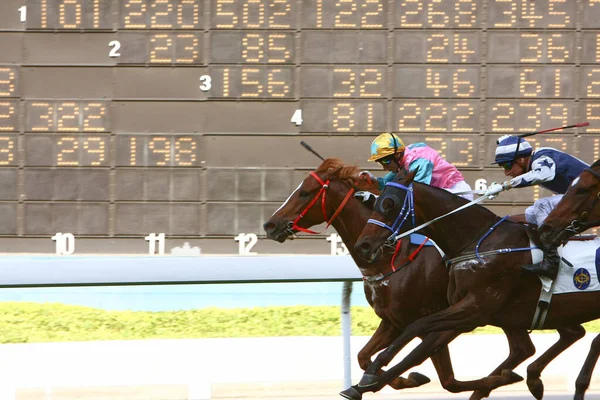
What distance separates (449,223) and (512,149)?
0.59 meters

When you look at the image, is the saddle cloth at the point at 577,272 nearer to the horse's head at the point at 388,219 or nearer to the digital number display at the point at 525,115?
the horse's head at the point at 388,219

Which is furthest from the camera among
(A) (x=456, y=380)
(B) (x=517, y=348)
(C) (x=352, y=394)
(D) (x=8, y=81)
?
(D) (x=8, y=81)

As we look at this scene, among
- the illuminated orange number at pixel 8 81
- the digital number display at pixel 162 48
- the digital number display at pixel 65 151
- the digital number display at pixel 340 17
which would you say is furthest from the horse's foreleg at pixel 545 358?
the illuminated orange number at pixel 8 81

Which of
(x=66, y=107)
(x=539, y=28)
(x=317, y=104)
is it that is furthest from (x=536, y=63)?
(x=66, y=107)

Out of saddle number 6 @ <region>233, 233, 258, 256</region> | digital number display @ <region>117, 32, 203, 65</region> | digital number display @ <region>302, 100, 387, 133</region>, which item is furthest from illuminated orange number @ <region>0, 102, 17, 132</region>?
digital number display @ <region>302, 100, 387, 133</region>

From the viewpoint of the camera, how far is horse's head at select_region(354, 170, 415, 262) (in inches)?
190

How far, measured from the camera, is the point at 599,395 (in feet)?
18.9

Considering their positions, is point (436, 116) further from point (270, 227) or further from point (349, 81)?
point (270, 227)

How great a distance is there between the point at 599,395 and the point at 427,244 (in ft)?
4.73

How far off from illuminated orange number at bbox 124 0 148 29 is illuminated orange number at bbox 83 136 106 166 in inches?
49.4

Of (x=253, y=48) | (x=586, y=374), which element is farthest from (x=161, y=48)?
(x=586, y=374)

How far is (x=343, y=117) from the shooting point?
10109 mm

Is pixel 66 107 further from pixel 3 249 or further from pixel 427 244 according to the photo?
pixel 427 244

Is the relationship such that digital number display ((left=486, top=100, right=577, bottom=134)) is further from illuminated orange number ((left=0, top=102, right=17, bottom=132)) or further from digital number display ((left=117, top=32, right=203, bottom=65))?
illuminated orange number ((left=0, top=102, right=17, bottom=132))
